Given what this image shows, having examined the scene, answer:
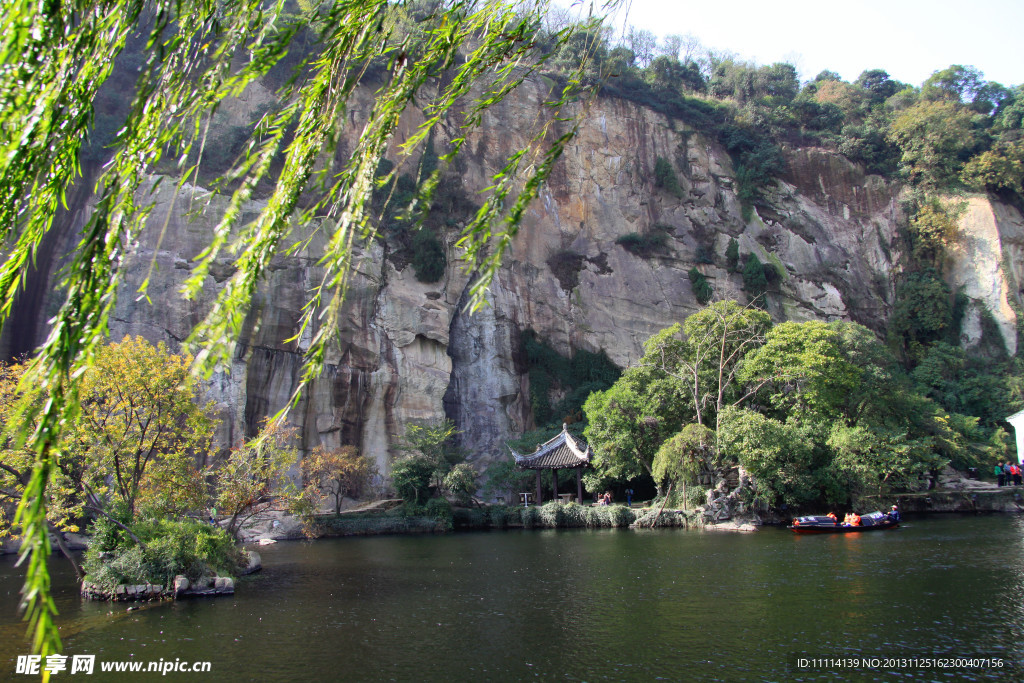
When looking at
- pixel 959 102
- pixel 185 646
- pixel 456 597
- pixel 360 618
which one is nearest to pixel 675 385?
pixel 456 597

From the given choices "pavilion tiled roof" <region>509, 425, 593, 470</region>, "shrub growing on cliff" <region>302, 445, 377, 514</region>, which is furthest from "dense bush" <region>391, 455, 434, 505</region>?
"pavilion tiled roof" <region>509, 425, 593, 470</region>

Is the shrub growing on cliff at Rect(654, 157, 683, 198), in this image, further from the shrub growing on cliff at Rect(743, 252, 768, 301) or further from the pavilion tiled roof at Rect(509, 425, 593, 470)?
the pavilion tiled roof at Rect(509, 425, 593, 470)

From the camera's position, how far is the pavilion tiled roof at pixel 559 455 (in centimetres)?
2267

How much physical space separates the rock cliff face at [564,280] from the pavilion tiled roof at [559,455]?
4.46 metres

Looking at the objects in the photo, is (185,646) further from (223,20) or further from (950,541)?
(950,541)

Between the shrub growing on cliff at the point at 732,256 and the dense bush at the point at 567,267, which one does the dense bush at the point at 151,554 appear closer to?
the dense bush at the point at 567,267

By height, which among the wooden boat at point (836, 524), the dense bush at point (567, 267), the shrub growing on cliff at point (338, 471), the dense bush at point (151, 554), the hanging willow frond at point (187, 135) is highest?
the dense bush at point (567, 267)

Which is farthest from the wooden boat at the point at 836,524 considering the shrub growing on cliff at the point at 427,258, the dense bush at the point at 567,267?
the shrub growing on cliff at the point at 427,258

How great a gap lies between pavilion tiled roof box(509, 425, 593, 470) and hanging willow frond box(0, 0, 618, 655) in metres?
20.4

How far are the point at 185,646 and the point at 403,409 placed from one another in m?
18.3

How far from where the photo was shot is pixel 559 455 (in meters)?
23.2

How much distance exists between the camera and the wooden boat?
16500 mm

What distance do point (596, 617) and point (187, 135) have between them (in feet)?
26.0

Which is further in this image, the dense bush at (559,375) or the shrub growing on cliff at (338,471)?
the dense bush at (559,375)
